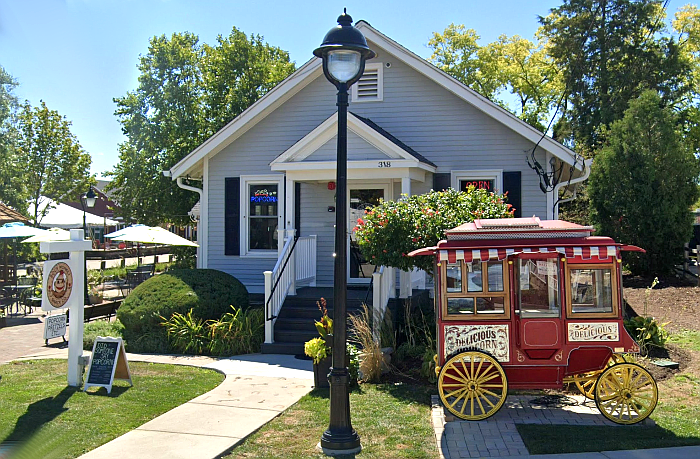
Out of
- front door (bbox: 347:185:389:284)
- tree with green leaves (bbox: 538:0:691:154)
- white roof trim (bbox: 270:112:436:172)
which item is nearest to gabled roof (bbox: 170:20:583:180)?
white roof trim (bbox: 270:112:436:172)

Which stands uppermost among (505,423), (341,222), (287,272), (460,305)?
(341,222)

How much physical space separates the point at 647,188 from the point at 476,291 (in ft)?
Answer: 40.6

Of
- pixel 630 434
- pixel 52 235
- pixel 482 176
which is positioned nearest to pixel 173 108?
pixel 52 235

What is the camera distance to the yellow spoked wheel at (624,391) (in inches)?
260

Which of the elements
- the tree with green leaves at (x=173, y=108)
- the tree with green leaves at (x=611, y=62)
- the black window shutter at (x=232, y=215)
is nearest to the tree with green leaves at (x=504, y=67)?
the tree with green leaves at (x=611, y=62)

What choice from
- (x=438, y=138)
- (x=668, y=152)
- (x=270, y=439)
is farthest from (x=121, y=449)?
(x=668, y=152)

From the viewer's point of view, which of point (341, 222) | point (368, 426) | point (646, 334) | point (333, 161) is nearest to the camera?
point (341, 222)

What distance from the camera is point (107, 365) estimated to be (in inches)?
321

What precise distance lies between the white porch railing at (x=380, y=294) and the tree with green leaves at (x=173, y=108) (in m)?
14.6

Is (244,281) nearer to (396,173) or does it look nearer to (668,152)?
(396,173)

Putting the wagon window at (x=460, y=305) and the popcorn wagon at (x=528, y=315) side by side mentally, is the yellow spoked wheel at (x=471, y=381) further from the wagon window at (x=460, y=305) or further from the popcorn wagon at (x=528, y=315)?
the wagon window at (x=460, y=305)

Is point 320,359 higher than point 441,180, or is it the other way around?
point 441,180

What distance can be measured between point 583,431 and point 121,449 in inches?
177

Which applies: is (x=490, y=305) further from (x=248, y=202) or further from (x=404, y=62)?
(x=248, y=202)
